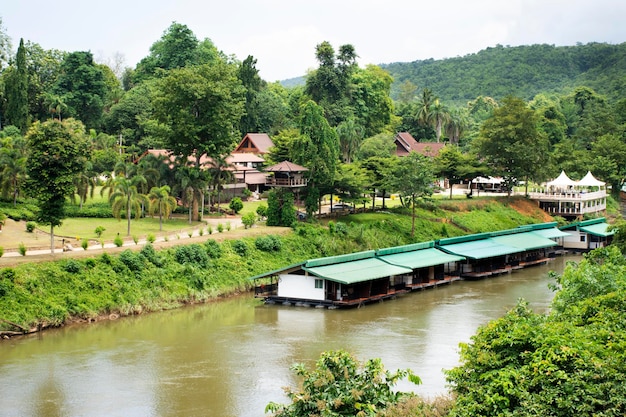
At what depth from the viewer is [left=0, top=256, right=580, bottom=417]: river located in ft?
99.9

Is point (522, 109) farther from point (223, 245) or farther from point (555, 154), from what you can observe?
point (223, 245)

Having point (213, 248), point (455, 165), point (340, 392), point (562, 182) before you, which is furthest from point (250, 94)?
point (340, 392)

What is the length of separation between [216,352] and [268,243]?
17463mm

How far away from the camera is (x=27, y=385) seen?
3189cm

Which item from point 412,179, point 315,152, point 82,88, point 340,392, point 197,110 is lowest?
point 340,392

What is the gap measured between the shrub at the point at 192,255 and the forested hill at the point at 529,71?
126 meters

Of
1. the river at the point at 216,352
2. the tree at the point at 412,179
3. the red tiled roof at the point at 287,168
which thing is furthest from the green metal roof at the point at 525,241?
the red tiled roof at the point at 287,168

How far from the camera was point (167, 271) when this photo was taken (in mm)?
46688

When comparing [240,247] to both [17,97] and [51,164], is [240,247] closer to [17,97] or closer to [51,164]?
[51,164]

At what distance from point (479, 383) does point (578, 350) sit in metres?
2.68

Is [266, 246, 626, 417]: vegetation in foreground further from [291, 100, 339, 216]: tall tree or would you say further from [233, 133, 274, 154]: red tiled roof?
[233, 133, 274, 154]: red tiled roof

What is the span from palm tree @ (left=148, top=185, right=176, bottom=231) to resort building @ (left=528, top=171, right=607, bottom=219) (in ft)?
128

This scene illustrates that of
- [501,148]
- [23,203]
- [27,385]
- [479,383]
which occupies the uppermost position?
[501,148]

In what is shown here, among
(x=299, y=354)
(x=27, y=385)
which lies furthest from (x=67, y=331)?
(x=299, y=354)
